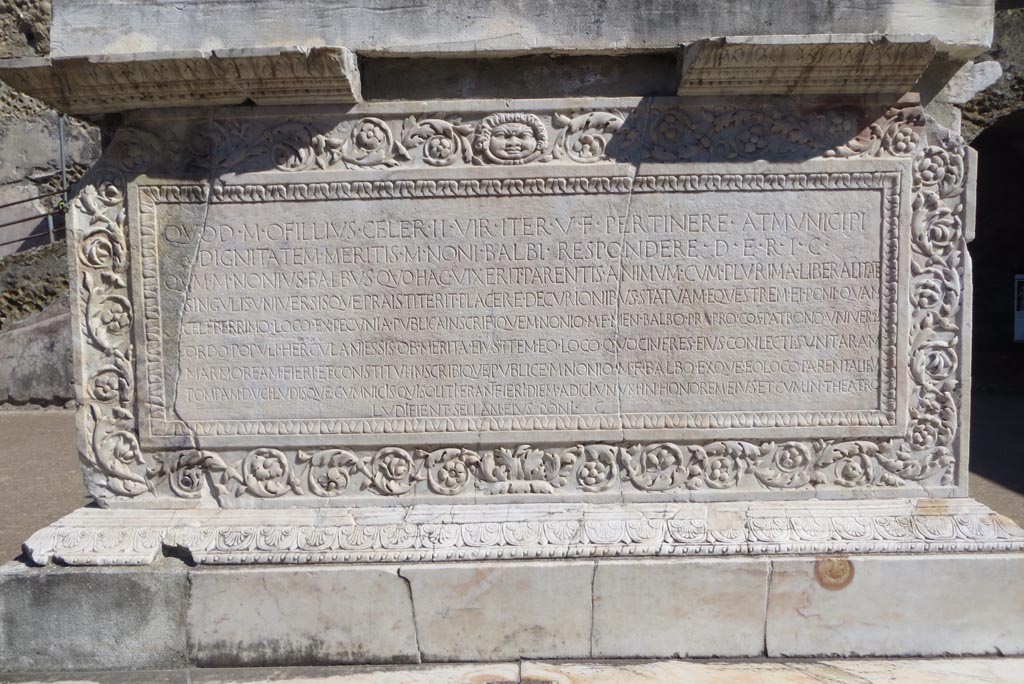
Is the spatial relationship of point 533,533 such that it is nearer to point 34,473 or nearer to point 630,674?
point 630,674

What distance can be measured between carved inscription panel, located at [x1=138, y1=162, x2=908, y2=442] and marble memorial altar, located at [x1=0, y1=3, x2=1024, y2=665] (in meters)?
0.01

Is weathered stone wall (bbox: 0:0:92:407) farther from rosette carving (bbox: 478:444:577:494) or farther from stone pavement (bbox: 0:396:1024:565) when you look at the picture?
rosette carving (bbox: 478:444:577:494)

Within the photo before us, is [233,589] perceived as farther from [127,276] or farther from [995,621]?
[995,621]

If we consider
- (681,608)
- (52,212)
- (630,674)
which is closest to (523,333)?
(681,608)

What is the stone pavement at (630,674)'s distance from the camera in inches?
104

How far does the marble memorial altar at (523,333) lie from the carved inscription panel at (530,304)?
1 cm

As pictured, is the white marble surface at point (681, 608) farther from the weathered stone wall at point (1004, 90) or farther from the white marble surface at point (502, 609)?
the weathered stone wall at point (1004, 90)

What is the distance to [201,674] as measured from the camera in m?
2.77

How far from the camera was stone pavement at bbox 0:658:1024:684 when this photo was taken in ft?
8.68

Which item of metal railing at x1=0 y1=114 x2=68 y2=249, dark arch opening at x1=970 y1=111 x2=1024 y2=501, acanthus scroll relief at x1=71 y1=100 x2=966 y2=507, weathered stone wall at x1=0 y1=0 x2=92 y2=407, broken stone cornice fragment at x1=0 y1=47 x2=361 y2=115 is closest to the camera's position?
broken stone cornice fragment at x1=0 y1=47 x2=361 y2=115

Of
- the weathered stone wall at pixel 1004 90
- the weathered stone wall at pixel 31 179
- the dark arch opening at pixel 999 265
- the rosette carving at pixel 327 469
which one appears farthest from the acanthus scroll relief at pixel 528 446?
the weathered stone wall at pixel 1004 90

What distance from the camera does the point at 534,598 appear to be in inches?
110

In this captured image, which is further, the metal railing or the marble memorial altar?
the metal railing

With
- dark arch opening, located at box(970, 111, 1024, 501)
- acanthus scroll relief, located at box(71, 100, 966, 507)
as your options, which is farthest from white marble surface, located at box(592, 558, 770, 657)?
dark arch opening, located at box(970, 111, 1024, 501)
